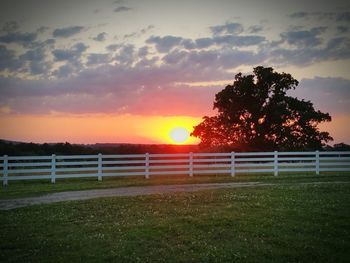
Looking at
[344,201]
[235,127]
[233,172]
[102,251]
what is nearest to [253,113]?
[235,127]

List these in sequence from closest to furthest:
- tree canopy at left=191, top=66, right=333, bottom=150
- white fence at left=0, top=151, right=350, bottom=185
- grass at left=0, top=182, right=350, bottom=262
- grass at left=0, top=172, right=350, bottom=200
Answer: grass at left=0, top=182, right=350, bottom=262
grass at left=0, top=172, right=350, bottom=200
white fence at left=0, top=151, right=350, bottom=185
tree canopy at left=191, top=66, right=333, bottom=150

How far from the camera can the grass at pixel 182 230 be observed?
1029cm

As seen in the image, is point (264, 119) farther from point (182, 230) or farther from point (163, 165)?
point (182, 230)

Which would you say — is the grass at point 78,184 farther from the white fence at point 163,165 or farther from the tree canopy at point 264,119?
the tree canopy at point 264,119

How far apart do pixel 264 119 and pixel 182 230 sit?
35781mm

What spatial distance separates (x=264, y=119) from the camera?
153ft

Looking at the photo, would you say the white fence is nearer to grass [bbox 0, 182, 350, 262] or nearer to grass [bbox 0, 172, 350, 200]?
grass [bbox 0, 172, 350, 200]

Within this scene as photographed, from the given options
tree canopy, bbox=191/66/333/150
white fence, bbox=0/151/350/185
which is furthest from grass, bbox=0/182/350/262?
tree canopy, bbox=191/66/333/150

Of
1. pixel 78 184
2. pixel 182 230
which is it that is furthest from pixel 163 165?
pixel 182 230

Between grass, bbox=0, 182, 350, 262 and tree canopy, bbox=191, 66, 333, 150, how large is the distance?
93.0 feet

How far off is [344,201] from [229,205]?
4621 mm

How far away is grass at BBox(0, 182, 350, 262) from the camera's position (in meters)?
10.3

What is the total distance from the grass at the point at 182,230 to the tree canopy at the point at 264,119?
1116 inches

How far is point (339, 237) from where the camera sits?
38.4 feet
